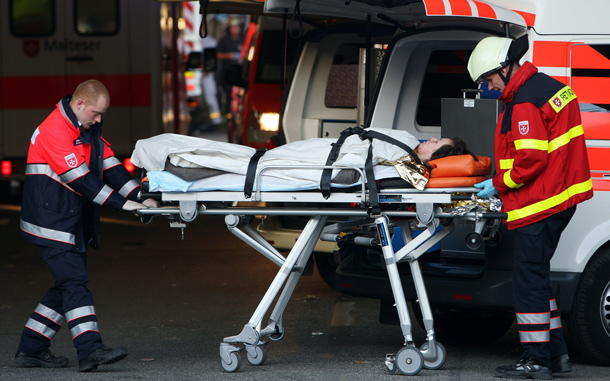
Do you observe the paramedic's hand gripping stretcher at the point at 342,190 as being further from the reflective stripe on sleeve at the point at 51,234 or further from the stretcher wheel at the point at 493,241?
the reflective stripe on sleeve at the point at 51,234

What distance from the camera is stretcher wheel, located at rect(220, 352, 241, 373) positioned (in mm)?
5297

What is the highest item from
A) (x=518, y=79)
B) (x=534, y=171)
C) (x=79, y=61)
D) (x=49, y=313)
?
(x=518, y=79)

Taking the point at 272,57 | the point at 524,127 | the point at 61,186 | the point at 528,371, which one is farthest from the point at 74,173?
the point at 272,57

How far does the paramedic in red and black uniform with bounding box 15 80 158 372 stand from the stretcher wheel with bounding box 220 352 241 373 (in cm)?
58

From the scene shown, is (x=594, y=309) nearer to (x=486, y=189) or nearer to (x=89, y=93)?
(x=486, y=189)

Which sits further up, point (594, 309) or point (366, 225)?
point (366, 225)

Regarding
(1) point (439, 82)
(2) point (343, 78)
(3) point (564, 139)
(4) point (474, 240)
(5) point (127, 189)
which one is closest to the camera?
(4) point (474, 240)

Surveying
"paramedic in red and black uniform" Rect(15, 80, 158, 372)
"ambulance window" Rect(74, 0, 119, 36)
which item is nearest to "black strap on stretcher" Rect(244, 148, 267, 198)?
"paramedic in red and black uniform" Rect(15, 80, 158, 372)

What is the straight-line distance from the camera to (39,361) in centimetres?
553

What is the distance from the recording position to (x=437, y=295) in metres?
5.35

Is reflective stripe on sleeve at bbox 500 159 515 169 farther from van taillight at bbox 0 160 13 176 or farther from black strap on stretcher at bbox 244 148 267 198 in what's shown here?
van taillight at bbox 0 160 13 176

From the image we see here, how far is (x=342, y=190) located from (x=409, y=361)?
100cm

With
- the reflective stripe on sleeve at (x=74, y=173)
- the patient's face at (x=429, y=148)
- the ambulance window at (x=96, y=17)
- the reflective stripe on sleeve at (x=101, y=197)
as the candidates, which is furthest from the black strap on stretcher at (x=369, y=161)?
the ambulance window at (x=96, y=17)

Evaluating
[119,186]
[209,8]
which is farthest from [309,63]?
[119,186]
